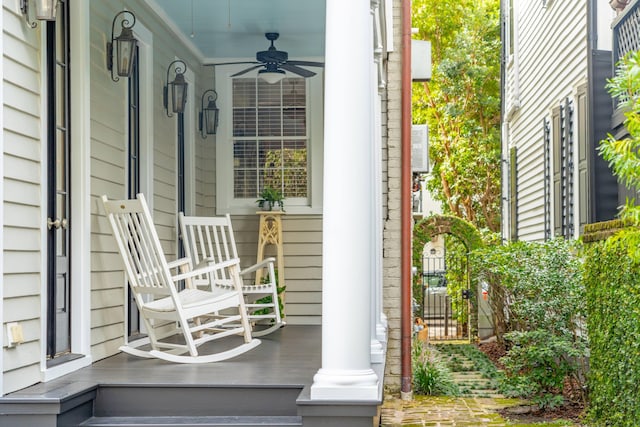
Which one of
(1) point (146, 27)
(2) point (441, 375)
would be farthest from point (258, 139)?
(2) point (441, 375)

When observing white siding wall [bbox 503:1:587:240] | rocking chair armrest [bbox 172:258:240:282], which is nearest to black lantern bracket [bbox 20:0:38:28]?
rocking chair armrest [bbox 172:258:240:282]

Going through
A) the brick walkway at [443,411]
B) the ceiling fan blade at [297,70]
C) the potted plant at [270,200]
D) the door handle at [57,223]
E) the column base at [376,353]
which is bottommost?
the brick walkway at [443,411]

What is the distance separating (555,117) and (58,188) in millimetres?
6512

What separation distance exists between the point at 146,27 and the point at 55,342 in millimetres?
2941

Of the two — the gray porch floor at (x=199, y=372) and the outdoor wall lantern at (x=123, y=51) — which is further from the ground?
the outdoor wall lantern at (x=123, y=51)

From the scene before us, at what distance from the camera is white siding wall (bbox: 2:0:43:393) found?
401cm

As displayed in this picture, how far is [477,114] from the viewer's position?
19828 millimetres

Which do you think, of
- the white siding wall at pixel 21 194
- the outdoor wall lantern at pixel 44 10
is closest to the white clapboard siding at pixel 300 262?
the white siding wall at pixel 21 194

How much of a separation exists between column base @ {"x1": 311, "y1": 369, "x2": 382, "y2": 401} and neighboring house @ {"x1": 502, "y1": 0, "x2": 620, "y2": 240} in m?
4.09

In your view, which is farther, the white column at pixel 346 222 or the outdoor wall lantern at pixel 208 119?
the outdoor wall lantern at pixel 208 119

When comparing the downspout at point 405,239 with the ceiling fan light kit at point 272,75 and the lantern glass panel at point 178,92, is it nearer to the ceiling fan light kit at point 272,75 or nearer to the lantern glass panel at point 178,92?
the ceiling fan light kit at point 272,75

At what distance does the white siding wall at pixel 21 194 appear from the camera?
158 inches

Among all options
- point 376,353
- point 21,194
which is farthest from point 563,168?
point 21,194

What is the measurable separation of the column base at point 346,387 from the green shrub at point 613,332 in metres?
1.55
